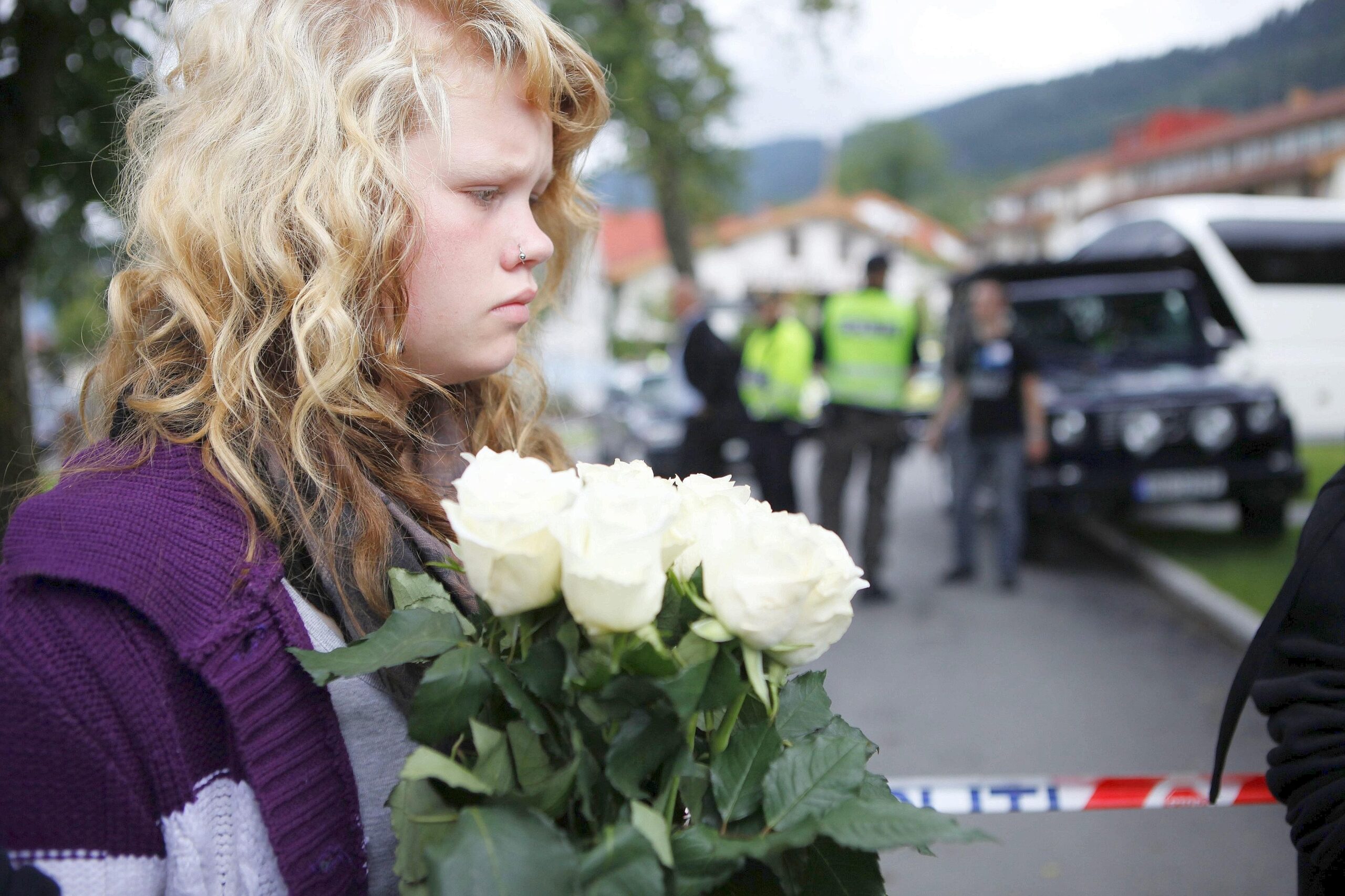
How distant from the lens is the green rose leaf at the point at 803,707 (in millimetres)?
1077

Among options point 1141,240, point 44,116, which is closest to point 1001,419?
point 44,116

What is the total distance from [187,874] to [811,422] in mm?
9592

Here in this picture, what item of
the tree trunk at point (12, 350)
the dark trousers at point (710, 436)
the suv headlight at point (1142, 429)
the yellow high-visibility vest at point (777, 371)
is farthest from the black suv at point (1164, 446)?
the tree trunk at point (12, 350)

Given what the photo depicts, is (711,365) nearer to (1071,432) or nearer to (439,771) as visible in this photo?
(1071,432)

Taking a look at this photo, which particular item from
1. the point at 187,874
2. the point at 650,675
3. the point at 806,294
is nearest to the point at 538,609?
the point at 650,675

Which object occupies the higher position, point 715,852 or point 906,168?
point 906,168

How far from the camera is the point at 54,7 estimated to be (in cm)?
497

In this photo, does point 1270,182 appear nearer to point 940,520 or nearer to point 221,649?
point 940,520

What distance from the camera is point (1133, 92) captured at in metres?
65.8

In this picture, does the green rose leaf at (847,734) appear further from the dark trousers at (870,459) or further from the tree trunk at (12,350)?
the dark trousers at (870,459)

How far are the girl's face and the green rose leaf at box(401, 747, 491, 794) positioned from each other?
56cm

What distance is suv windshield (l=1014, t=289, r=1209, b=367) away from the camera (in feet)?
27.8

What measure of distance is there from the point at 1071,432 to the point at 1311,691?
6241mm

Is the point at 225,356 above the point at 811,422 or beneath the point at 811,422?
above
